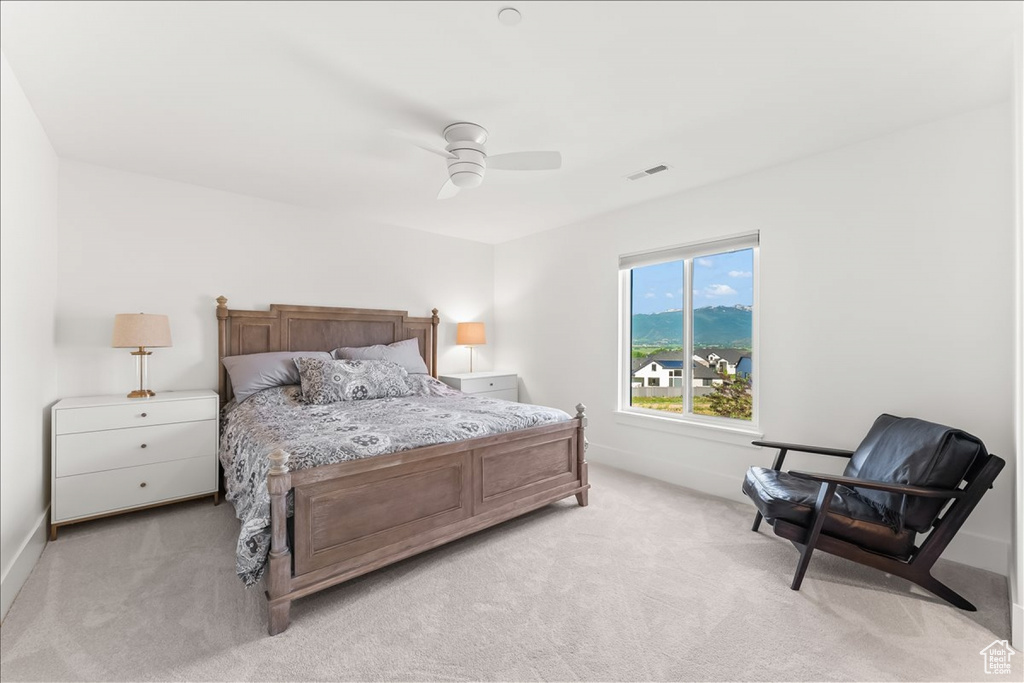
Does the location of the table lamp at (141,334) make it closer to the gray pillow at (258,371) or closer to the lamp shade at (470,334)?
the gray pillow at (258,371)

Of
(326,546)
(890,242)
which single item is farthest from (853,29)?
(326,546)

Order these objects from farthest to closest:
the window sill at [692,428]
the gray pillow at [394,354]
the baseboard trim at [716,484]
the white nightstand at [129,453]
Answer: the gray pillow at [394,354], the window sill at [692,428], the white nightstand at [129,453], the baseboard trim at [716,484]

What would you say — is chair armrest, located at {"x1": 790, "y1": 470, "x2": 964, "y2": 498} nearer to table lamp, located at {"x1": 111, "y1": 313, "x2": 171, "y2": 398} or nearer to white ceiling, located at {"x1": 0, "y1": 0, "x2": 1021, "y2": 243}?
white ceiling, located at {"x1": 0, "y1": 0, "x2": 1021, "y2": 243}

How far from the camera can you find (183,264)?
11.3ft

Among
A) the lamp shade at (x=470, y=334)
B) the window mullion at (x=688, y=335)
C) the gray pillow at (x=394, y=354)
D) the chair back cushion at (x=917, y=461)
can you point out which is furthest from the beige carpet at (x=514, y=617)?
the lamp shade at (x=470, y=334)

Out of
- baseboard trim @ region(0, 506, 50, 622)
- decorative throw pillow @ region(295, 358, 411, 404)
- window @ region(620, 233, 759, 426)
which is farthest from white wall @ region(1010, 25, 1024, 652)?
baseboard trim @ region(0, 506, 50, 622)

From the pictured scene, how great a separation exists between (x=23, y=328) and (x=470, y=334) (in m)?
3.37

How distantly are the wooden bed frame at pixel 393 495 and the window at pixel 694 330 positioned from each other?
119 cm

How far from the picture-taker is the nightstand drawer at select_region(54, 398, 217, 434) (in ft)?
8.72

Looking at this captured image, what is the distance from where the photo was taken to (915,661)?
1651 millimetres

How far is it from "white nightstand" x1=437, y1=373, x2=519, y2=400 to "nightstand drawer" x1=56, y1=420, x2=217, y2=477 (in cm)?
217

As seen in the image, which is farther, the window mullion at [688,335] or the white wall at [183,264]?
the window mullion at [688,335]

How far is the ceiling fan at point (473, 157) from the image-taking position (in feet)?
7.91

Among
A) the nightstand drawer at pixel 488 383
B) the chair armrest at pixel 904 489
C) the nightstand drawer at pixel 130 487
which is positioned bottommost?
the nightstand drawer at pixel 130 487
